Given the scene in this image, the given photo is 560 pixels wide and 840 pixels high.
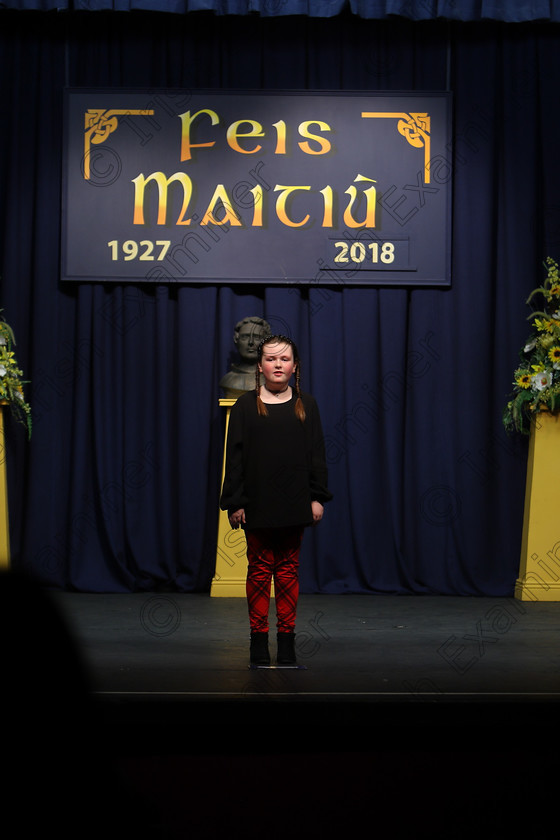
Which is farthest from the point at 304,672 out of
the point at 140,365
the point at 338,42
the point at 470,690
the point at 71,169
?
the point at 338,42

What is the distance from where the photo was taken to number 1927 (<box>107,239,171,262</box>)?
573 cm

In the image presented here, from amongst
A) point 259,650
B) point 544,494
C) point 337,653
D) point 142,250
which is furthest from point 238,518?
point 142,250

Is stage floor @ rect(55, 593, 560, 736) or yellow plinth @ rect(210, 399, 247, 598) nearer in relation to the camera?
stage floor @ rect(55, 593, 560, 736)

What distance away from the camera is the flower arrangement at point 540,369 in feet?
17.6

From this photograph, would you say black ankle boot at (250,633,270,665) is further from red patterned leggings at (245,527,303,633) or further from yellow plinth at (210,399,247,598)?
yellow plinth at (210,399,247,598)

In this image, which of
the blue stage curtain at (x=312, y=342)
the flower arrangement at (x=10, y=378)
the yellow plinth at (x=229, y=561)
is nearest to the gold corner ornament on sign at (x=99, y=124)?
the blue stage curtain at (x=312, y=342)

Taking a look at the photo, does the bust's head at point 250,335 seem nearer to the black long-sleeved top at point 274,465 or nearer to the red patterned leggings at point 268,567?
the black long-sleeved top at point 274,465

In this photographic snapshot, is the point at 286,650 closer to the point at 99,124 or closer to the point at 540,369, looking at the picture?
the point at 540,369

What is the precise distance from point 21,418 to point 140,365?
74cm

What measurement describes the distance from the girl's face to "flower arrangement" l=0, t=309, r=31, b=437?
85.5 inches

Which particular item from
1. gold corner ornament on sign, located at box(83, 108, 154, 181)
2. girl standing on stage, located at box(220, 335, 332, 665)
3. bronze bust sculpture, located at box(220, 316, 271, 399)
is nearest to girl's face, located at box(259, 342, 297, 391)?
girl standing on stage, located at box(220, 335, 332, 665)

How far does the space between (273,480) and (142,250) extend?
102 inches

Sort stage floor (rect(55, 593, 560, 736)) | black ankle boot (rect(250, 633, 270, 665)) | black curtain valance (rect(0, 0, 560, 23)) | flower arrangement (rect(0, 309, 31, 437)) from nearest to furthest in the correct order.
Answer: stage floor (rect(55, 593, 560, 736)) < black ankle boot (rect(250, 633, 270, 665)) < flower arrangement (rect(0, 309, 31, 437)) < black curtain valance (rect(0, 0, 560, 23))

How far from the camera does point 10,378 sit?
538 cm
